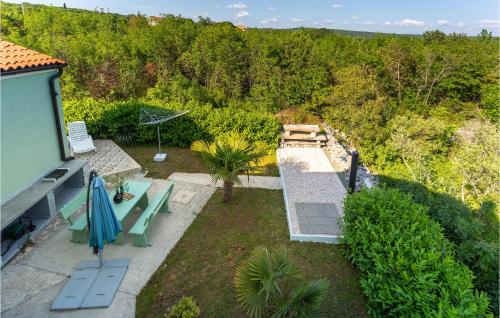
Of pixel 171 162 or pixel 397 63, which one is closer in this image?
pixel 171 162

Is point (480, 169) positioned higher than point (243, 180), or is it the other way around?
point (480, 169)

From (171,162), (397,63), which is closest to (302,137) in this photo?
(171,162)

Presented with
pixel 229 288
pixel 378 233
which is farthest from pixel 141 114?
pixel 378 233

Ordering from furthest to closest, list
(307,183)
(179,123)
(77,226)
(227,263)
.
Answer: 1. (179,123)
2. (307,183)
3. (77,226)
4. (227,263)

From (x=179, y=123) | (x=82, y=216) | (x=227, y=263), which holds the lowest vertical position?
(x=227, y=263)

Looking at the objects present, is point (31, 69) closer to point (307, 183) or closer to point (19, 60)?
point (19, 60)

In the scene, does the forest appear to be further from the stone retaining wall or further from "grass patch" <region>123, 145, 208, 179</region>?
"grass patch" <region>123, 145, 208, 179</region>

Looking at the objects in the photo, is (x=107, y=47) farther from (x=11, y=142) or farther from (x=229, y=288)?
(x=229, y=288)

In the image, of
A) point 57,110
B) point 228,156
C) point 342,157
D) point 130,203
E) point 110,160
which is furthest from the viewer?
point 342,157
